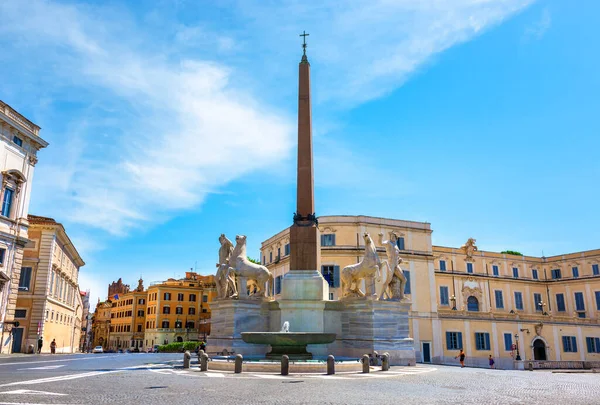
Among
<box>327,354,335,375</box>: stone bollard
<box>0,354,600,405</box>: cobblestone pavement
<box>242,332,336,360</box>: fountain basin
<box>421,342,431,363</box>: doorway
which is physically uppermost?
<box>242,332,336,360</box>: fountain basin

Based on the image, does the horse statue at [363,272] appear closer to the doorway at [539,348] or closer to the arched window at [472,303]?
the doorway at [539,348]

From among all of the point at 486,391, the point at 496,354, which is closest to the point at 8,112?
the point at 486,391

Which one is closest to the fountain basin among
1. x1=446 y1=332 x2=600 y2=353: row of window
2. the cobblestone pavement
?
the cobblestone pavement

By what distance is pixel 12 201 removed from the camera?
101 feet

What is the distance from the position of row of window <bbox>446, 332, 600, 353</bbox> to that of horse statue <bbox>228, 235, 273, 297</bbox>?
2962 centimetres

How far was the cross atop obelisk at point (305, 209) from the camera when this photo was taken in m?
18.9

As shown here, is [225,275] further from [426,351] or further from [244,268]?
[426,351]

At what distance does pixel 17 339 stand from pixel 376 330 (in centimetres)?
2827

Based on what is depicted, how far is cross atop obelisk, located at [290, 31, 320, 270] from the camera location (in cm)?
1894

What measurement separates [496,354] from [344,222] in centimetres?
1868

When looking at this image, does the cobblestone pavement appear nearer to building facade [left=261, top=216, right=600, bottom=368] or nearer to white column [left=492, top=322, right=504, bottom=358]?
building facade [left=261, top=216, right=600, bottom=368]

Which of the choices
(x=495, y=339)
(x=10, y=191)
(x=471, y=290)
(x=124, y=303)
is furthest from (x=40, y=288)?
(x=124, y=303)

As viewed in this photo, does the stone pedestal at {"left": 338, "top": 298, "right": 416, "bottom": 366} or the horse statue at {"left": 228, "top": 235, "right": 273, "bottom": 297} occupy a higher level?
the horse statue at {"left": 228, "top": 235, "right": 273, "bottom": 297}

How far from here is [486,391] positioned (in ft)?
33.3
